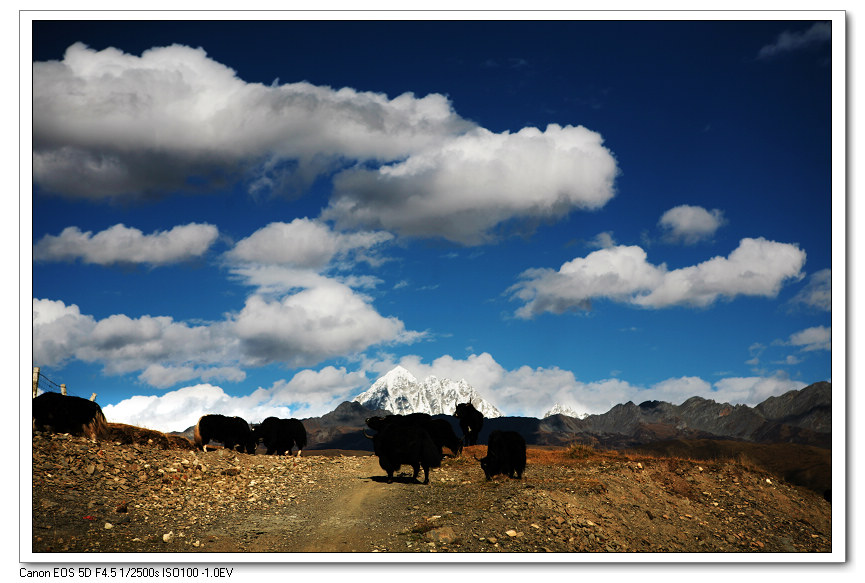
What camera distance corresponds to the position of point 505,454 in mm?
16281

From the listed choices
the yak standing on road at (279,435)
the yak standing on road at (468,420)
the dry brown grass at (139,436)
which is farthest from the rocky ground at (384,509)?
the yak standing on road at (468,420)

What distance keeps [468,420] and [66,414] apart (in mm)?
16549

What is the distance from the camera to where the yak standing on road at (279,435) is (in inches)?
1032

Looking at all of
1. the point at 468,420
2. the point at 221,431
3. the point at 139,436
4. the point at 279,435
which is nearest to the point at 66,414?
the point at 139,436

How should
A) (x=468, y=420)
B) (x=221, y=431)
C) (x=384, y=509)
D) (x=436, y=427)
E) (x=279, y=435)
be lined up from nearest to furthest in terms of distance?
(x=384, y=509) < (x=436, y=427) < (x=221, y=431) < (x=279, y=435) < (x=468, y=420)

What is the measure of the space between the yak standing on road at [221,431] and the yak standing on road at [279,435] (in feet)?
2.01

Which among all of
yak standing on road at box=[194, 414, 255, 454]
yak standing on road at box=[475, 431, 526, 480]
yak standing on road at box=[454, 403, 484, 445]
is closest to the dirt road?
yak standing on road at box=[475, 431, 526, 480]

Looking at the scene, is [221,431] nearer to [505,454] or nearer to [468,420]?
[468,420]

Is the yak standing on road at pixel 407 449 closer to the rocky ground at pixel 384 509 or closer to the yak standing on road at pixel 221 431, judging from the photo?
the rocky ground at pixel 384 509

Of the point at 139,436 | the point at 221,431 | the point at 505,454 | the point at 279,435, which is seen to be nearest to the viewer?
the point at 505,454

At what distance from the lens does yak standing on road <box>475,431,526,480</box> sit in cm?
1625

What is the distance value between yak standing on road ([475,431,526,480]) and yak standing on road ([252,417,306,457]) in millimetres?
12472
